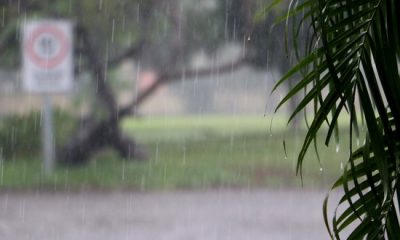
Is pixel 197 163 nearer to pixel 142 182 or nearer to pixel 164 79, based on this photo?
pixel 142 182

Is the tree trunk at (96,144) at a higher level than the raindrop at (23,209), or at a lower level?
higher

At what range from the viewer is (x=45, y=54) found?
4.78 meters

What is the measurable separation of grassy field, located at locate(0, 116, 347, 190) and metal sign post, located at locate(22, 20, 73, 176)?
0.26 m

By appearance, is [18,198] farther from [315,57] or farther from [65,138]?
[315,57]

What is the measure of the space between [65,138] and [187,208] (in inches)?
57.8

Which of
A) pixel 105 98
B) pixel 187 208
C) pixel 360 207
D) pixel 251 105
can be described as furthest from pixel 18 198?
pixel 360 207

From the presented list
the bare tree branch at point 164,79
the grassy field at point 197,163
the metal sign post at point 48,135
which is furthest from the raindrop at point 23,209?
the bare tree branch at point 164,79

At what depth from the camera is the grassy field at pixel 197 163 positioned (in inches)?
178

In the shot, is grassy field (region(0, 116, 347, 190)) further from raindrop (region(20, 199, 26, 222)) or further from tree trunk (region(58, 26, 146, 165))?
raindrop (region(20, 199, 26, 222))

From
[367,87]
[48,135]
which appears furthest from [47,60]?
[367,87]

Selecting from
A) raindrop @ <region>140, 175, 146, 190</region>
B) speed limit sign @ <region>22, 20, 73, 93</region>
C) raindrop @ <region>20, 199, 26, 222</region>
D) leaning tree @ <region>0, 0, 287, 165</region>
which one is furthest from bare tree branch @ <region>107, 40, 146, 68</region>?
raindrop @ <region>20, 199, 26, 222</region>

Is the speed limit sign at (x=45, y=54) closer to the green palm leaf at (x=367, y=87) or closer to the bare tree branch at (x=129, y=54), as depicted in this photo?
the bare tree branch at (x=129, y=54)

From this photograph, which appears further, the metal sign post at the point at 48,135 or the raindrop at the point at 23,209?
the metal sign post at the point at 48,135

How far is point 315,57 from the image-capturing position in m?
0.87
